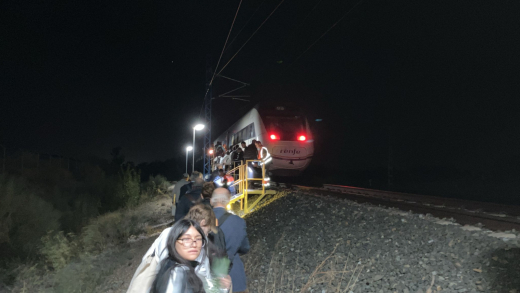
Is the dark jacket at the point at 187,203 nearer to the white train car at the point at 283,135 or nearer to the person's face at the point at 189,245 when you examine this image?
the person's face at the point at 189,245

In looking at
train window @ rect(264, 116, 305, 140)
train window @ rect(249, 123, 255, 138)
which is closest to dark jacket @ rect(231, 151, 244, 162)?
train window @ rect(264, 116, 305, 140)

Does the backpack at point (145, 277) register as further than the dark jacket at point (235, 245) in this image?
No

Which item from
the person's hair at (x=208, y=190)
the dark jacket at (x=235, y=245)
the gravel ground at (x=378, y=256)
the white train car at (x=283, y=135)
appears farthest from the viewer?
the white train car at (x=283, y=135)

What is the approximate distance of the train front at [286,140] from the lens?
16156mm

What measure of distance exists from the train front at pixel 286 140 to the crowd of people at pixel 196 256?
1213 centimetres

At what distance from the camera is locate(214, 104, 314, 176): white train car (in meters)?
16.1

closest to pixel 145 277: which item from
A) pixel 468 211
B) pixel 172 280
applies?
pixel 172 280

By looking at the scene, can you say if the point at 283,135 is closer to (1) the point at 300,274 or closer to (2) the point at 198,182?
(2) the point at 198,182

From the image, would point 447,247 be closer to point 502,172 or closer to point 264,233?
point 264,233

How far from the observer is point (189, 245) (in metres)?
2.41

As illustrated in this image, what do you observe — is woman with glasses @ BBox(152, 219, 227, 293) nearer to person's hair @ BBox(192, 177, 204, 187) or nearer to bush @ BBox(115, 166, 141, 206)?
person's hair @ BBox(192, 177, 204, 187)

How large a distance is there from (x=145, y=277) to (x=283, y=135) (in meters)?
14.4

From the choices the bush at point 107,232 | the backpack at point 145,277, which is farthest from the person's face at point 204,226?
the bush at point 107,232

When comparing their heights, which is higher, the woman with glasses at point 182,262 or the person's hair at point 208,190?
the person's hair at point 208,190
